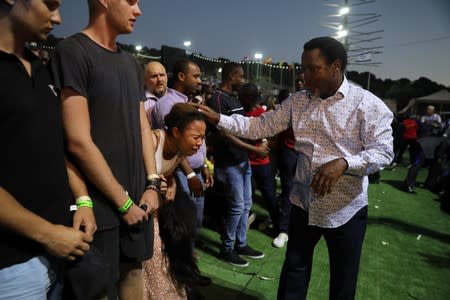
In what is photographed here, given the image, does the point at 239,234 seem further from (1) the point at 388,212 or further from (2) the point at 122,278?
(1) the point at 388,212

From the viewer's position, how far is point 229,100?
3.99 meters

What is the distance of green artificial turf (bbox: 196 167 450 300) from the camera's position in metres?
3.50

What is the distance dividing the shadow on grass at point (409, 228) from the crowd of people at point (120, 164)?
3.74 meters

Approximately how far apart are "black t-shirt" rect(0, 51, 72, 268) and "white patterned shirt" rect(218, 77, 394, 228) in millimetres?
1613

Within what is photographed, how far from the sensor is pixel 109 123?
66.9 inches

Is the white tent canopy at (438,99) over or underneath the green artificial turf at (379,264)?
underneath

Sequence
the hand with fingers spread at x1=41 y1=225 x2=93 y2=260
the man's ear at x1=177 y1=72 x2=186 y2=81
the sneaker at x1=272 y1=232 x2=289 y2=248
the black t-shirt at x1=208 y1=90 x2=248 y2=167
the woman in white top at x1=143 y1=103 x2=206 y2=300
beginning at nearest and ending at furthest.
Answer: the hand with fingers spread at x1=41 y1=225 x2=93 y2=260
the woman in white top at x1=143 y1=103 x2=206 y2=300
the man's ear at x1=177 y1=72 x2=186 y2=81
the black t-shirt at x1=208 y1=90 x2=248 y2=167
the sneaker at x1=272 y1=232 x2=289 y2=248

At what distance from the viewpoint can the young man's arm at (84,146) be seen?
5.09 feet

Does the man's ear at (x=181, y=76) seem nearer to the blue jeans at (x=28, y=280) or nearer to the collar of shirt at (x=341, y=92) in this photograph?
the collar of shirt at (x=341, y=92)

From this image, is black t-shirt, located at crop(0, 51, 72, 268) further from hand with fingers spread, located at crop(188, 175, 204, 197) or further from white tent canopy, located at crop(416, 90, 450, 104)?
white tent canopy, located at crop(416, 90, 450, 104)

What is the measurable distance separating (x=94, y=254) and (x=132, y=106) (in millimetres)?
766

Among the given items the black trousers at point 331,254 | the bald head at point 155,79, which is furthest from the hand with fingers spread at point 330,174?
the bald head at point 155,79

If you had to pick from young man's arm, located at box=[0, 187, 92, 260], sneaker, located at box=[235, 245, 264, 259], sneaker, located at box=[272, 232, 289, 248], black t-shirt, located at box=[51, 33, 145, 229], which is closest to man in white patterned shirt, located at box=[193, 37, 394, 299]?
black t-shirt, located at box=[51, 33, 145, 229]

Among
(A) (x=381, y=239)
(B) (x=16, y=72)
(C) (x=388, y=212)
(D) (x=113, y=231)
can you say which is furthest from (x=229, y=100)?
(C) (x=388, y=212)
